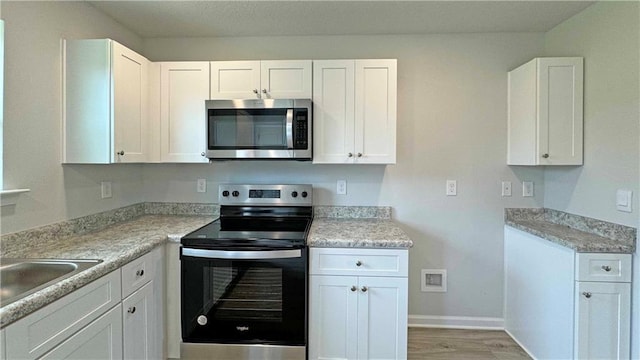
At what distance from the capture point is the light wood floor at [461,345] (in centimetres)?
236

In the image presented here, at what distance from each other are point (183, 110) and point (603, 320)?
293 cm

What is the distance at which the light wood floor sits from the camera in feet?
7.73

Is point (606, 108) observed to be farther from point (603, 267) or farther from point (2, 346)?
point (2, 346)

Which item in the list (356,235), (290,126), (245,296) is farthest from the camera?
(290,126)

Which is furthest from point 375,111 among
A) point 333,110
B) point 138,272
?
point 138,272

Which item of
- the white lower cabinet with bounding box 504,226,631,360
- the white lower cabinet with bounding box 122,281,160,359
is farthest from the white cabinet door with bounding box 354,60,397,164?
the white lower cabinet with bounding box 122,281,160,359

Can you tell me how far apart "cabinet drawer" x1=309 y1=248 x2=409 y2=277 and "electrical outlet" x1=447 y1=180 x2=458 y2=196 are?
93 centimetres

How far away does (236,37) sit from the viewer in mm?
2787

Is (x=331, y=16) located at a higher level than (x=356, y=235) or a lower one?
higher

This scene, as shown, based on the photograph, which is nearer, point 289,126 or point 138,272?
point 138,272

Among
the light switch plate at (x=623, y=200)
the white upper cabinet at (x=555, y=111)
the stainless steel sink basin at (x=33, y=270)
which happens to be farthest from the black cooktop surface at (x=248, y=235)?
the light switch plate at (x=623, y=200)

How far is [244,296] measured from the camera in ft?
6.75

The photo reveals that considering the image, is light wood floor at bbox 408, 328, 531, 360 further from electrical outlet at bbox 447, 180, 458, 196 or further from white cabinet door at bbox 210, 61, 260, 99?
white cabinet door at bbox 210, 61, 260, 99

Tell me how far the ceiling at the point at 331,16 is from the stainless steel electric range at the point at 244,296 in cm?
150
